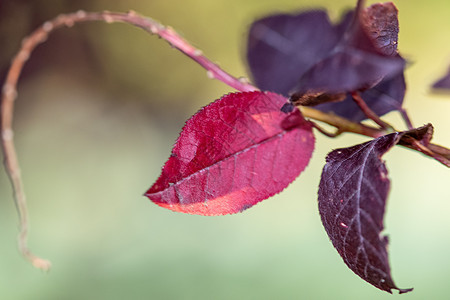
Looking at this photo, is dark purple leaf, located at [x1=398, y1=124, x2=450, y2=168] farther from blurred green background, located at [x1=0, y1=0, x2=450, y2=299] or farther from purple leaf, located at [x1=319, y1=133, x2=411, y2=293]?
blurred green background, located at [x1=0, y1=0, x2=450, y2=299]

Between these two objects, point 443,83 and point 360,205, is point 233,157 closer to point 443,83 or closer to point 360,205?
point 360,205

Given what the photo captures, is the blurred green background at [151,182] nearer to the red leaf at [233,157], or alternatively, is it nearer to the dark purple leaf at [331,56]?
the dark purple leaf at [331,56]

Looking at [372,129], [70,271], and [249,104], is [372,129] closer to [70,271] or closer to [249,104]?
[249,104]

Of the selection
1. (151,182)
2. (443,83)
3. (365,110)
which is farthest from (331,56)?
(151,182)

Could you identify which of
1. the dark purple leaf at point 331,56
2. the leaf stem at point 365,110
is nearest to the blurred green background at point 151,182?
the dark purple leaf at point 331,56

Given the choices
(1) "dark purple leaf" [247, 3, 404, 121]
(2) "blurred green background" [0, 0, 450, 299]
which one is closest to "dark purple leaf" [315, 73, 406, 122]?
(1) "dark purple leaf" [247, 3, 404, 121]

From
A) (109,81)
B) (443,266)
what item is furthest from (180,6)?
(443,266)
